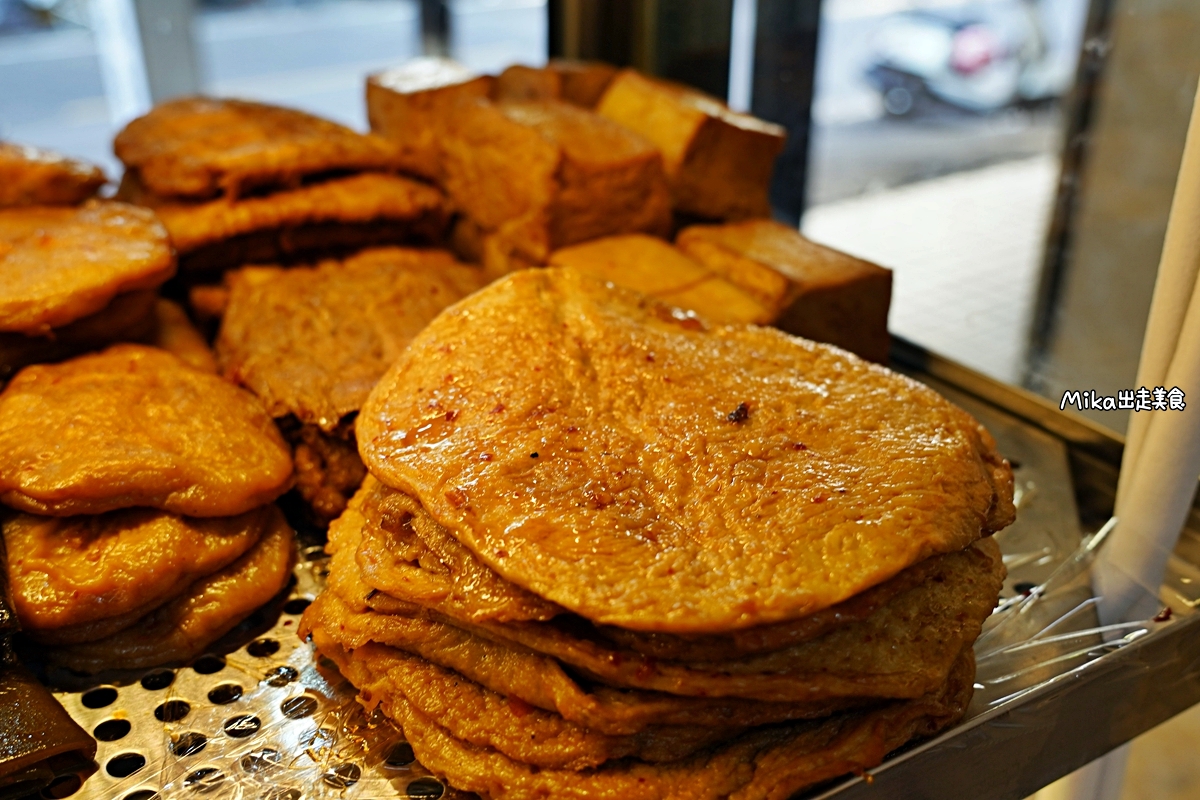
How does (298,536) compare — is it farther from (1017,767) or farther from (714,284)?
(1017,767)

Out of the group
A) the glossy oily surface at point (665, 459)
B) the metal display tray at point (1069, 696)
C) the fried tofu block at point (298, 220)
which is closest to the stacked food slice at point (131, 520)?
the glossy oily surface at point (665, 459)

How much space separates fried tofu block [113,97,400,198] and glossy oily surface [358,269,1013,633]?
3.16 ft

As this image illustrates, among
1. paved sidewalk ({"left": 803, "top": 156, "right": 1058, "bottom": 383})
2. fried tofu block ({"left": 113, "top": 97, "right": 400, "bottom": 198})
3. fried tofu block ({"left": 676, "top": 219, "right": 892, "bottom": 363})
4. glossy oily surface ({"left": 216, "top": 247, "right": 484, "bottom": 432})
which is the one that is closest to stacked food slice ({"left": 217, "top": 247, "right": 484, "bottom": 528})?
glossy oily surface ({"left": 216, "top": 247, "right": 484, "bottom": 432})

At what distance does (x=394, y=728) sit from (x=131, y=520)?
60 centimetres

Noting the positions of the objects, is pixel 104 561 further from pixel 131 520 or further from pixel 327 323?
pixel 327 323

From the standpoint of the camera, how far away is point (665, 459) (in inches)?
61.0

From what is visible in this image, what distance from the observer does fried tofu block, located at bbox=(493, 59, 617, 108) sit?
3.10 meters

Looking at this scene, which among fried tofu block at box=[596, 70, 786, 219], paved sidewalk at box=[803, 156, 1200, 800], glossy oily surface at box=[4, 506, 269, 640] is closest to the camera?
glossy oily surface at box=[4, 506, 269, 640]

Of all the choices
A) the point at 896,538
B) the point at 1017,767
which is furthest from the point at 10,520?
the point at 1017,767

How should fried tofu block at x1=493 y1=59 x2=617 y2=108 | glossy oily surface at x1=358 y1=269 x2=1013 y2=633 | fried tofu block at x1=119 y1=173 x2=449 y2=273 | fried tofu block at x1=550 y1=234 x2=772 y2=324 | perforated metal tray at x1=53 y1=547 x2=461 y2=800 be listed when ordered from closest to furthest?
glossy oily surface at x1=358 y1=269 x2=1013 y2=633
perforated metal tray at x1=53 y1=547 x2=461 y2=800
fried tofu block at x1=550 y1=234 x2=772 y2=324
fried tofu block at x1=119 y1=173 x2=449 y2=273
fried tofu block at x1=493 y1=59 x2=617 y2=108

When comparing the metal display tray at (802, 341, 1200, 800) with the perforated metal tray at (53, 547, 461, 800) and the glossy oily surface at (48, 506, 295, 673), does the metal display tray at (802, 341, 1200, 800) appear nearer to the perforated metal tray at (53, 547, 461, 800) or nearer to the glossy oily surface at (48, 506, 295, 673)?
the perforated metal tray at (53, 547, 461, 800)

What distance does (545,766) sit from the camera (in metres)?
1.44

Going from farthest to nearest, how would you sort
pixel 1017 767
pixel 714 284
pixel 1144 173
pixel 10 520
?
1. pixel 1144 173
2. pixel 714 284
3. pixel 10 520
4. pixel 1017 767

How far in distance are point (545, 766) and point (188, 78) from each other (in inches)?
143
